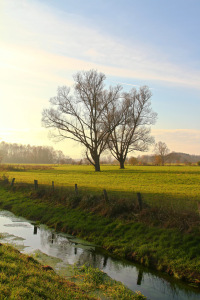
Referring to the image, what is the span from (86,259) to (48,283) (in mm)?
3734

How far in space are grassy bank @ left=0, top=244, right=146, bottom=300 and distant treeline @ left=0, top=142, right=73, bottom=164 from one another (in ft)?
539

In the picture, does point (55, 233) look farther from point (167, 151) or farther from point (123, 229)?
point (167, 151)

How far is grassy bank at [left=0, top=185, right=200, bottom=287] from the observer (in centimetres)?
910

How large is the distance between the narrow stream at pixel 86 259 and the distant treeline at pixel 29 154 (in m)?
159

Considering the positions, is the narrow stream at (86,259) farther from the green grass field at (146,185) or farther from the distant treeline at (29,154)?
the distant treeline at (29,154)

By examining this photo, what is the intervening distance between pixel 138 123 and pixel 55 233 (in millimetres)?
47071

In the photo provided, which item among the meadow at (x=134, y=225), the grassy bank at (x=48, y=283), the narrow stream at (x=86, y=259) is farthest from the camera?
the meadow at (x=134, y=225)

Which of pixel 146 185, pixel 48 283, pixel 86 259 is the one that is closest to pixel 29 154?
pixel 146 185

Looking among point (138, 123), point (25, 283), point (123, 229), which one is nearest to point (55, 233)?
point (123, 229)

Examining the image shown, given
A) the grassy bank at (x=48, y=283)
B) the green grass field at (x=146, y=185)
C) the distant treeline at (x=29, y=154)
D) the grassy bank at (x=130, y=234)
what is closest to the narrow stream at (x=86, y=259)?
the grassy bank at (x=130, y=234)

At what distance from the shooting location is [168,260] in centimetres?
930

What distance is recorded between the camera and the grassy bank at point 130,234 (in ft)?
29.9

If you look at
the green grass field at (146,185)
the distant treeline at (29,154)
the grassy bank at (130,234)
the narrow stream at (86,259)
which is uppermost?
the distant treeline at (29,154)

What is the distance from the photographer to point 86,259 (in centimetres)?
1012
